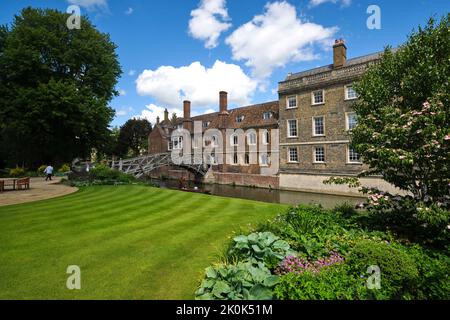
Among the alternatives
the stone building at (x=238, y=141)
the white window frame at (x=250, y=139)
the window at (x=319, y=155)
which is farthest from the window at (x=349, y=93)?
the white window frame at (x=250, y=139)

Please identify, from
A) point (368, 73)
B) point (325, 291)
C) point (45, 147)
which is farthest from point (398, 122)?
point (45, 147)

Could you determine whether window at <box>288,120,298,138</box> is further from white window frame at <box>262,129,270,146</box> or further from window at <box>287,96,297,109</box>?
white window frame at <box>262,129,270,146</box>

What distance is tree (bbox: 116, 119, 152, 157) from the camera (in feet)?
214

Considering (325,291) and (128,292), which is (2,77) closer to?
(128,292)

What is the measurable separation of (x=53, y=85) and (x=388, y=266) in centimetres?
3244

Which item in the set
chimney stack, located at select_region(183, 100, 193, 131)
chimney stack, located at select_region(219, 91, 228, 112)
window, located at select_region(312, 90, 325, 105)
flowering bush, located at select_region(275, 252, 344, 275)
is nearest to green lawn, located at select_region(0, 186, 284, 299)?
flowering bush, located at select_region(275, 252, 344, 275)

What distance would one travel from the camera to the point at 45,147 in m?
33.2

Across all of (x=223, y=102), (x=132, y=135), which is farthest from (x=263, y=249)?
(x=132, y=135)

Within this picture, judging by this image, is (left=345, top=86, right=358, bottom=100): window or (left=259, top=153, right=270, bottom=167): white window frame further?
(left=259, top=153, right=270, bottom=167): white window frame

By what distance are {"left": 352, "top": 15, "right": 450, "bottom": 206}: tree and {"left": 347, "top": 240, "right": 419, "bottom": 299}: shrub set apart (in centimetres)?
259

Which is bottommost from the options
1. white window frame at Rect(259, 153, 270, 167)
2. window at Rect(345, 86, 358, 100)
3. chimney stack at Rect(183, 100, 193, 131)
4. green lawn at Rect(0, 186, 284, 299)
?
green lawn at Rect(0, 186, 284, 299)

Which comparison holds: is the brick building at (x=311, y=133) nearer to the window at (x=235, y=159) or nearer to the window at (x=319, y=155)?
the window at (x=319, y=155)

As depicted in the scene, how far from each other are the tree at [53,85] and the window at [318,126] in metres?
25.6

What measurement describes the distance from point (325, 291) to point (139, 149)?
69941 mm
